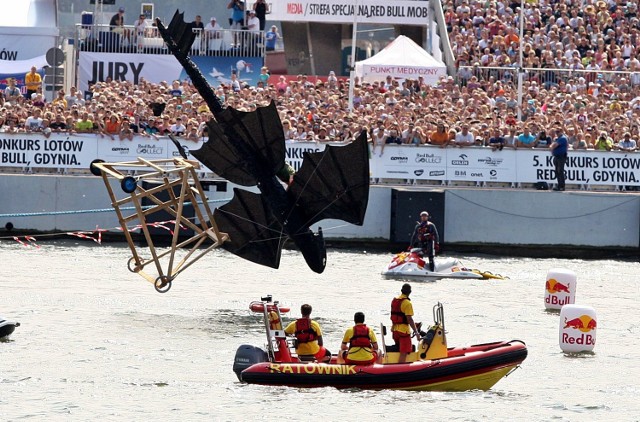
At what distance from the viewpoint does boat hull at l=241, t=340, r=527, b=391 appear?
2139 centimetres

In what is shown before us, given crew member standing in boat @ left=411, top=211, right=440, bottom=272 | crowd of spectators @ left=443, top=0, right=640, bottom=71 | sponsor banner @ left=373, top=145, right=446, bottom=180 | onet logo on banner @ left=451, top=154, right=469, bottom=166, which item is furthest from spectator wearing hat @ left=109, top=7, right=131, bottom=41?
crew member standing in boat @ left=411, top=211, right=440, bottom=272

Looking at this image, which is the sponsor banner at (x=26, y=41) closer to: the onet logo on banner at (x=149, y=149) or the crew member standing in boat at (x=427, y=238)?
the onet logo on banner at (x=149, y=149)

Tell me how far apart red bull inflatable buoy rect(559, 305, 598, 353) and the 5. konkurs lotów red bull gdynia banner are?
1389 centimetres

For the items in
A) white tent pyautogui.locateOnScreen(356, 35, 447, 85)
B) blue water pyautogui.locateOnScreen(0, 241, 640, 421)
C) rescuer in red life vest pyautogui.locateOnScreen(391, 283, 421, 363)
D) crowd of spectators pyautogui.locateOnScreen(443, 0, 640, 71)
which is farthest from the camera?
crowd of spectators pyautogui.locateOnScreen(443, 0, 640, 71)

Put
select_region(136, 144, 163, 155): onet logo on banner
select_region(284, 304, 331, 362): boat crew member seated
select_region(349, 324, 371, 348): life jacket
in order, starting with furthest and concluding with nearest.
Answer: select_region(136, 144, 163, 155): onet logo on banner
select_region(284, 304, 331, 362): boat crew member seated
select_region(349, 324, 371, 348): life jacket

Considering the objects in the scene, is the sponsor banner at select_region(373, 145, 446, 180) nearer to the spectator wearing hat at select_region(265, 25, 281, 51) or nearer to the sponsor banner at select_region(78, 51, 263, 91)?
the sponsor banner at select_region(78, 51, 263, 91)

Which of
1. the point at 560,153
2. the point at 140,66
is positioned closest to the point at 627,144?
the point at 560,153

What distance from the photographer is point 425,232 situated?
34.0 m

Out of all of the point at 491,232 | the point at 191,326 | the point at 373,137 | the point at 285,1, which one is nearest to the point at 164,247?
the point at 373,137

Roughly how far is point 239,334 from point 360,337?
5177 millimetres

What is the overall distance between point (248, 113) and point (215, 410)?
6650 mm

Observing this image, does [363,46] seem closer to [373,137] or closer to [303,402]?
[373,137]

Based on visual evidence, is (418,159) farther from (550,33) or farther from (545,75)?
(550,33)

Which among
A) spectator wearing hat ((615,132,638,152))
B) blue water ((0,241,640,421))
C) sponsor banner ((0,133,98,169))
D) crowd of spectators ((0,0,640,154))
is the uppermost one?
crowd of spectators ((0,0,640,154))
